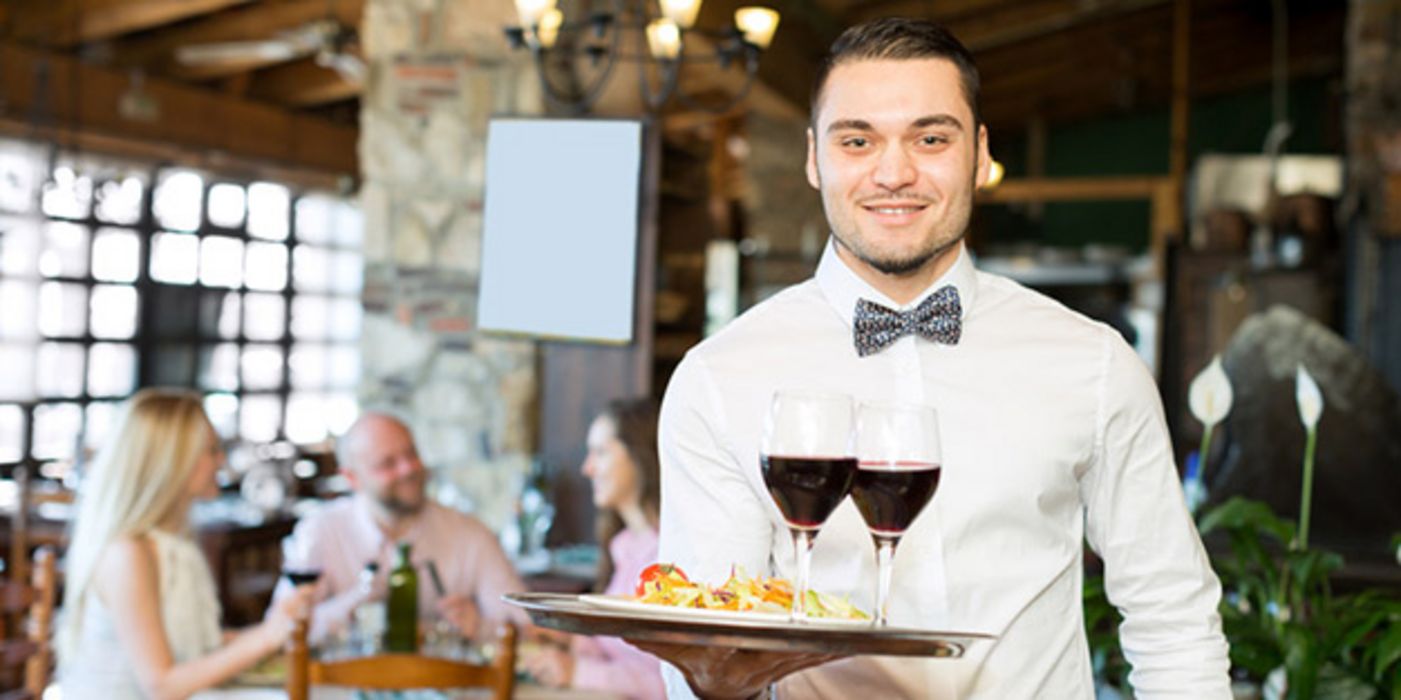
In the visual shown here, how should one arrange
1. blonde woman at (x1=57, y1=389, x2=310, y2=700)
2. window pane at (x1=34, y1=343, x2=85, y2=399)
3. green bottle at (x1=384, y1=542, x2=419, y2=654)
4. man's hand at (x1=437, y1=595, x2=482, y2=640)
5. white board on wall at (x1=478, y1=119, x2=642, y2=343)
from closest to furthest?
blonde woman at (x1=57, y1=389, x2=310, y2=700), green bottle at (x1=384, y1=542, x2=419, y2=654), man's hand at (x1=437, y1=595, x2=482, y2=640), white board on wall at (x1=478, y1=119, x2=642, y2=343), window pane at (x1=34, y1=343, x2=85, y2=399)

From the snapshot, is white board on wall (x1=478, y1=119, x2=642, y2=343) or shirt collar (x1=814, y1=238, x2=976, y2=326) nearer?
shirt collar (x1=814, y1=238, x2=976, y2=326)

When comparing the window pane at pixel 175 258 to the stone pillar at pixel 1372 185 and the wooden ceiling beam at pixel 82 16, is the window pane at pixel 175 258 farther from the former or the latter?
the stone pillar at pixel 1372 185

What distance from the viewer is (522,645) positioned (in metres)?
4.30

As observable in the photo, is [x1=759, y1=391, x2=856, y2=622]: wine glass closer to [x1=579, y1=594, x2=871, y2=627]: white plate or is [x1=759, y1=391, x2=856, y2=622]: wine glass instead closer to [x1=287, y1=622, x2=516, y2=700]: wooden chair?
[x1=579, y1=594, x2=871, y2=627]: white plate

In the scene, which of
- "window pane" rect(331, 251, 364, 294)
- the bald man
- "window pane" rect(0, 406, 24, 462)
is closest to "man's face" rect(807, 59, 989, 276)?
the bald man

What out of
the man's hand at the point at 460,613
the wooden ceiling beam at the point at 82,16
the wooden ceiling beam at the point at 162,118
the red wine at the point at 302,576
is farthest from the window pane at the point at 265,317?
the red wine at the point at 302,576

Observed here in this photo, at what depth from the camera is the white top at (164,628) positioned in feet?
12.1

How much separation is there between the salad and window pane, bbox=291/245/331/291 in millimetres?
11907

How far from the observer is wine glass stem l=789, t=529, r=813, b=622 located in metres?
1.39

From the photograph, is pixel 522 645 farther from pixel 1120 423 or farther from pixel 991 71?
pixel 991 71

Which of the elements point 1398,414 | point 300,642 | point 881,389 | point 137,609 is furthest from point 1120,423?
point 1398,414

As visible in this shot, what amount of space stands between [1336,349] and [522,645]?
244cm

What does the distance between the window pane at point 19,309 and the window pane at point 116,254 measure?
2.43 ft

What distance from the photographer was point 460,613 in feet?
14.4
